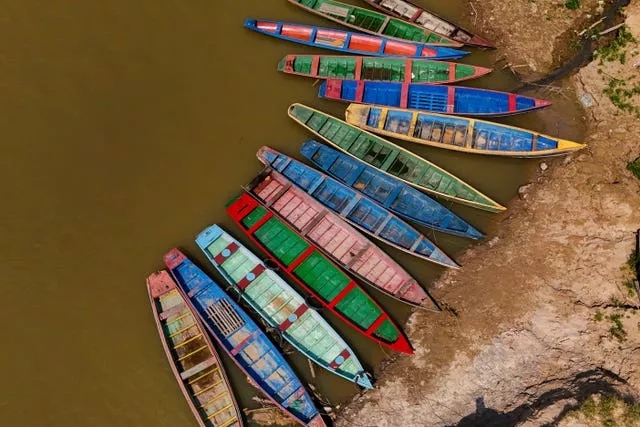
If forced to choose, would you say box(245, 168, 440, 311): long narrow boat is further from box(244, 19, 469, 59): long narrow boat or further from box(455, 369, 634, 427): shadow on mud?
box(244, 19, 469, 59): long narrow boat

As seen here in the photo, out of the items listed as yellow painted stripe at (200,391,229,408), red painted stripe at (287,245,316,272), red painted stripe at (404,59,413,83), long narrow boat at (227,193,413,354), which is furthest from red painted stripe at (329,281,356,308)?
red painted stripe at (404,59,413,83)

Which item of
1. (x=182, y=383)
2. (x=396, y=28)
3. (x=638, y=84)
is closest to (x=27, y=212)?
(x=182, y=383)

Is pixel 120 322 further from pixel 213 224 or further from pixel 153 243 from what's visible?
pixel 213 224

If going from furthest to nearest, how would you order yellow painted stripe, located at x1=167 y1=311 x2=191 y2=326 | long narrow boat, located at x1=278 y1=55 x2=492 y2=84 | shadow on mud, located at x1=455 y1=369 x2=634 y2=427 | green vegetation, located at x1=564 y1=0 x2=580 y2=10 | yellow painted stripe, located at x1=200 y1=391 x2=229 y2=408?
green vegetation, located at x1=564 y1=0 x2=580 y2=10 → long narrow boat, located at x1=278 y1=55 x2=492 y2=84 → yellow painted stripe, located at x1=167 y1=311 x2=191 y2=326 → yellow painted stripe, located at x1=200 y1=391 x2=229 y2=408 → shadow on mud, located at x1=455 y1=369 x2=634 y2=427

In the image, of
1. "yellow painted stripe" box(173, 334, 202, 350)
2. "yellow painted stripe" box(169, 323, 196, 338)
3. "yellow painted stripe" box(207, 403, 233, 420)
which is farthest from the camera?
"yellow painted stripe" box(169, 323, 196, 338)

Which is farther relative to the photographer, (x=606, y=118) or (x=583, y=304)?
(x=606, y=118)

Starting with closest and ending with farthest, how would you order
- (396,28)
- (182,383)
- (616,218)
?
(182,383)
(616,218)
(396,28)

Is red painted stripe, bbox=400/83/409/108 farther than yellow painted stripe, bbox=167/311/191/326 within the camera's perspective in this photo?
Yes
